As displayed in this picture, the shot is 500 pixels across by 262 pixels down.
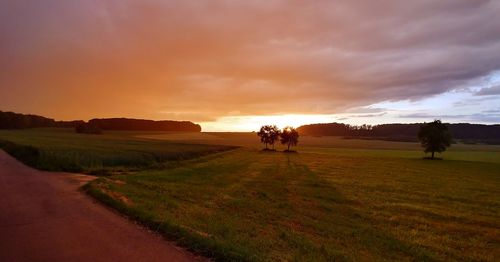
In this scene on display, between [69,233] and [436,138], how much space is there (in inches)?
3690

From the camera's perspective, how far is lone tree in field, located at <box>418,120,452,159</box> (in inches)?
3479

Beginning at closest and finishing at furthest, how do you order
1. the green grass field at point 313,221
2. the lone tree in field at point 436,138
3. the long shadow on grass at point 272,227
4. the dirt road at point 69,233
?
the dirt road at point 69,233
the long shadow on grass at point 272,227
the green grass field at point 313,221
the lone tree in field at point 436,138

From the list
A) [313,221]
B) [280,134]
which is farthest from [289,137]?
[313,221]

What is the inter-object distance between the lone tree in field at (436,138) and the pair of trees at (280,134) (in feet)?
139

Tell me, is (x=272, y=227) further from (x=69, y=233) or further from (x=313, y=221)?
(x=69, y=233)

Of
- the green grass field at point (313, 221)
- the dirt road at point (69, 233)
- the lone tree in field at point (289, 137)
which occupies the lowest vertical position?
the green grass field at point (313, 221)

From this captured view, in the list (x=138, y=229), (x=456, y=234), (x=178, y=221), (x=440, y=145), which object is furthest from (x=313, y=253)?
(x=440, y=145)

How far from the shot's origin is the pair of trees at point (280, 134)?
12105cm

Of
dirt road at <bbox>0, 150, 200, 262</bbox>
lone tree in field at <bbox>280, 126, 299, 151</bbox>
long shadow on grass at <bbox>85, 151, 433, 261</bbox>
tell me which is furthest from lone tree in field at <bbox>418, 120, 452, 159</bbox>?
dirt road at <bbox>0, 150, 200, 262</bbox>

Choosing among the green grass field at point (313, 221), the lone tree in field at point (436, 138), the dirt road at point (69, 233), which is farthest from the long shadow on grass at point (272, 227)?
the lone tree in field at point (436, 138)

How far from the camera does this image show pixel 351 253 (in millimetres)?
12391

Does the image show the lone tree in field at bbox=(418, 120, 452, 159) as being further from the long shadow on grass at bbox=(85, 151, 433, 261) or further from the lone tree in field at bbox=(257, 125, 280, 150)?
the long shadow on grass at bbox=(85, 151, 433, 261)

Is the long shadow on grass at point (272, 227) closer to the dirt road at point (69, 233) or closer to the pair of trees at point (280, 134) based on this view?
the dirt road at point (69, 233)

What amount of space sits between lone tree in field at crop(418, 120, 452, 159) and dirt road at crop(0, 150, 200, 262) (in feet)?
293
